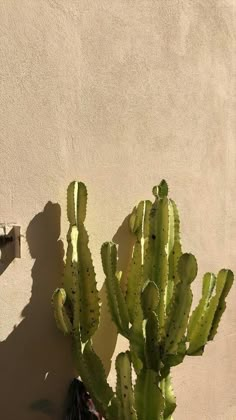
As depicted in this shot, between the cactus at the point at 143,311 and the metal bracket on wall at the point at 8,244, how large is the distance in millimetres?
290

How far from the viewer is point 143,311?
143 inches

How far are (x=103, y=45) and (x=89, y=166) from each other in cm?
73

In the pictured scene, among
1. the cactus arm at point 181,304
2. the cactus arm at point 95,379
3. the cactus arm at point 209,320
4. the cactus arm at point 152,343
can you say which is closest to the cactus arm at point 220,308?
the cactus arm at point 209,320

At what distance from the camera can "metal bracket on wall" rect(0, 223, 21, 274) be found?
11.9 feet

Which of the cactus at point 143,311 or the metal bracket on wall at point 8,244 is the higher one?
the metal bracket on wall at point 8,244

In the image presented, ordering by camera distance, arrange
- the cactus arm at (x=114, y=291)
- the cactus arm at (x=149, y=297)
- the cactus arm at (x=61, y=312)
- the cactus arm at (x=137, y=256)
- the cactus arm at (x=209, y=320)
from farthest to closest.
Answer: the cactus arm at (x=137, y=256) → the cactus arm at (x=209, y=320) → the cactus arm at (x=114, y=291) → the cactus arm at (x=61, y=312) → the cactus arm at (x=149, y=297)

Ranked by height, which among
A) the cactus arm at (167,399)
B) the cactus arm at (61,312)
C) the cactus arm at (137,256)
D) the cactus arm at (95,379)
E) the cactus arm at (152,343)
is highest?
the cactus arm at (137,256)

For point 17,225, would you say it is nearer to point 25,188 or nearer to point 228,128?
point 25,188

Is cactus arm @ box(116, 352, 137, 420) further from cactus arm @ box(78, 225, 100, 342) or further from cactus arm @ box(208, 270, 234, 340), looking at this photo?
cactus arm @ box(208, 270, 234, 340)

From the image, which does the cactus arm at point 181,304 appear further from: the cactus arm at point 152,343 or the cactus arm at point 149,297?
the cactus arm at point 149,297

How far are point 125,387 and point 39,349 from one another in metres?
0.55

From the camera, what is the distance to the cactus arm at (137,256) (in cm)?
403

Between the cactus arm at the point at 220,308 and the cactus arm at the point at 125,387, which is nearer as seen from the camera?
the cactus arm at the point at 125,387

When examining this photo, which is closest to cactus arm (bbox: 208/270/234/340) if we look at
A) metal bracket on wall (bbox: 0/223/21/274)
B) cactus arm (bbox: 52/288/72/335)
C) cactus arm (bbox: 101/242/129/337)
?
cactus arm (bbox: 101/242/129/337)
